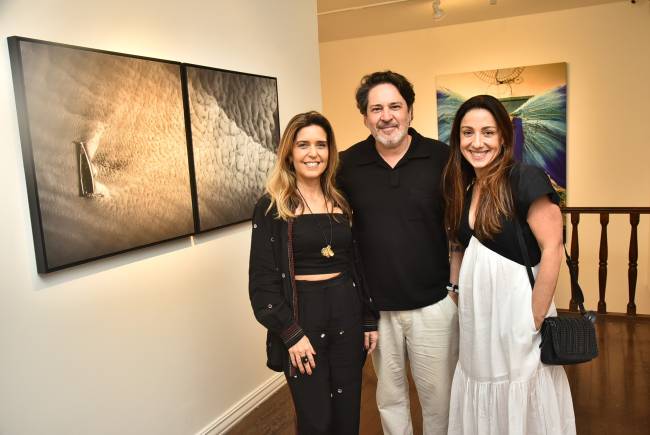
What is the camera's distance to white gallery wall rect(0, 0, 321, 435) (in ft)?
5.62

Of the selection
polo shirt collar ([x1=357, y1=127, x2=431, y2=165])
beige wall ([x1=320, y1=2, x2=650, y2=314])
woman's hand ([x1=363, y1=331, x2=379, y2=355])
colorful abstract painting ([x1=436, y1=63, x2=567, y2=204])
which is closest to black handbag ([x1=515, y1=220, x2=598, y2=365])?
polo shirt collar ([x1=357, y1=127, x2=431, y2=165])

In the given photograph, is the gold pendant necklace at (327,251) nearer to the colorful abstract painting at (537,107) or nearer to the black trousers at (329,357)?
the black trousers at (329,357)

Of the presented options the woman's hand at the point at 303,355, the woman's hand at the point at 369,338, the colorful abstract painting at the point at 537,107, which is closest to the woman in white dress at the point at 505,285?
the woman's hand at the point at 369,338

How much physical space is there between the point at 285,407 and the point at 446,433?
114cm

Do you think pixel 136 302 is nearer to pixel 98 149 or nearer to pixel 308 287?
pixel 98 149

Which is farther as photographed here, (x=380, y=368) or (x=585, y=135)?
(x=585, y=135)

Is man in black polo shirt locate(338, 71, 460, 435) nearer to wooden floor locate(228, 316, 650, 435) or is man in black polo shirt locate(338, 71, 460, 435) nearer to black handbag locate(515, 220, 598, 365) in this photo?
black handbag locate(515, 220, 598, 365)

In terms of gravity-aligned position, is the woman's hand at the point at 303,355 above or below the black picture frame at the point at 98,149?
below

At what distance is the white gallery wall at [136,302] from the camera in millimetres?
1714

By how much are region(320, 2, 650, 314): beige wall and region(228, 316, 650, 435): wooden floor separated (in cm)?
177

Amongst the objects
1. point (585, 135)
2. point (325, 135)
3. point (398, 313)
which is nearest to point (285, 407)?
point (398, 313)

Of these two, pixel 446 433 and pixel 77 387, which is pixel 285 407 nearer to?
pixel 446 433

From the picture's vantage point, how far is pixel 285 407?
297 cm

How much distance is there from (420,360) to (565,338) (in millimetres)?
573
